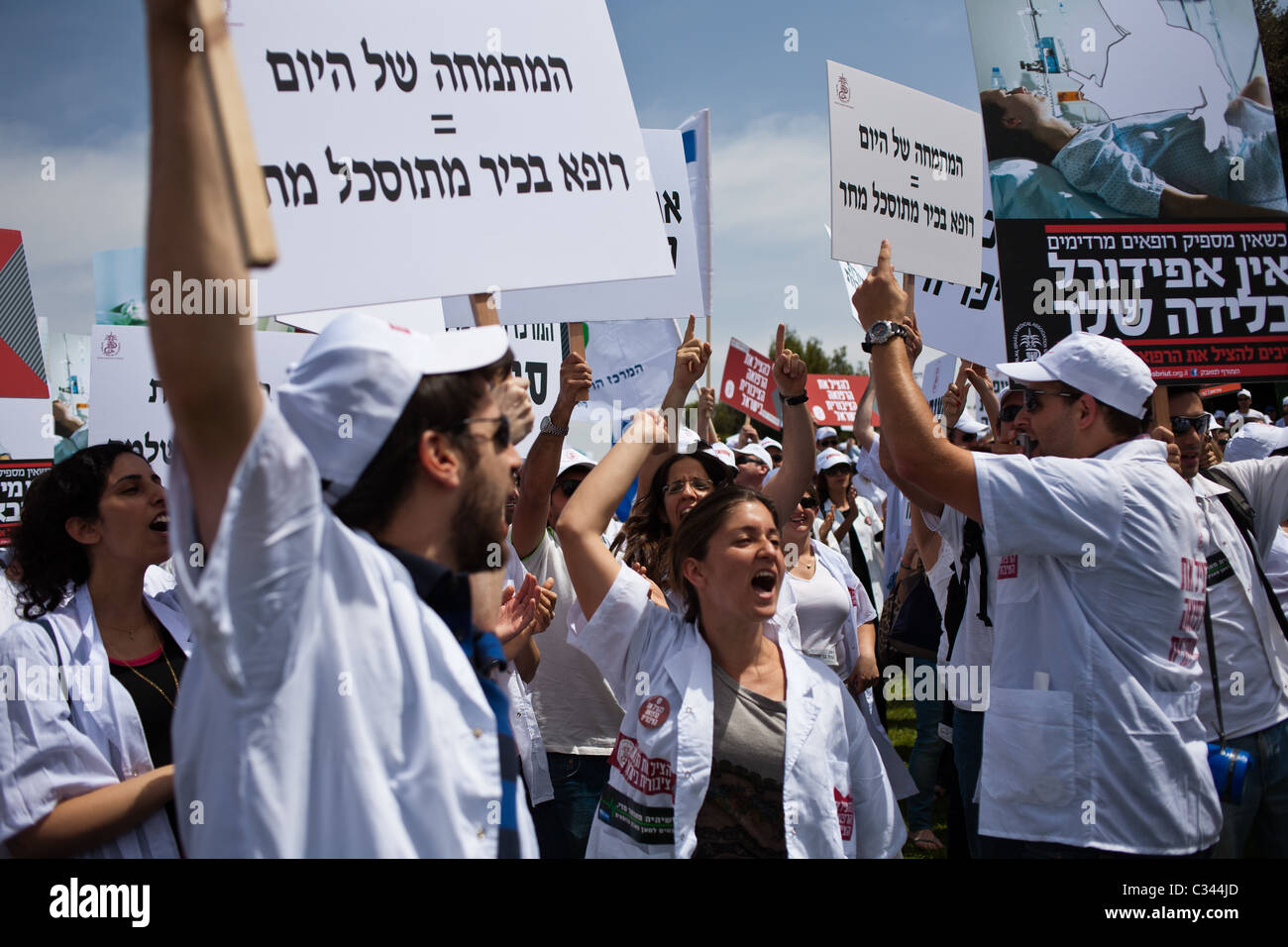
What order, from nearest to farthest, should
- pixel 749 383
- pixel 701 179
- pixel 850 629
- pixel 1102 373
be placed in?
pixel 1102 373 < pixel 850 629 < pixel 701 179 < pixel 749 383

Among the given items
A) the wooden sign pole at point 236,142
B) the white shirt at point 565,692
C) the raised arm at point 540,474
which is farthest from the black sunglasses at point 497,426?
the white shirt at point 565,692

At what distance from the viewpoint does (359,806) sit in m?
→ 1.34

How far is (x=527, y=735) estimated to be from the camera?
363 centimetres

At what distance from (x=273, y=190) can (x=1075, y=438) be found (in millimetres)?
2478

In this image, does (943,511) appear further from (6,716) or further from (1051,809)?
(6,716)

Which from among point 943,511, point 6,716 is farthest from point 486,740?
point 943,511

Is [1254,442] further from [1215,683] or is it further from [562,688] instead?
[562,688]

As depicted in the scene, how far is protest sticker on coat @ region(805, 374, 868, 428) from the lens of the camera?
15.4 metres

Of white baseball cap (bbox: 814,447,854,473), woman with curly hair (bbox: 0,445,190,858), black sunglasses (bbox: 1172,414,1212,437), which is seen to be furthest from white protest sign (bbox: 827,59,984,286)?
white baseball cap (bbox: 814,447,854,473)

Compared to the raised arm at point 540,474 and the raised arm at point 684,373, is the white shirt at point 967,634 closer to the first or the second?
the raised arm at point 684,373

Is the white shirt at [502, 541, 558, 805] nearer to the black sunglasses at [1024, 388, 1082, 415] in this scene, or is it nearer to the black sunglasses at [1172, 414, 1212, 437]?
the black sunglasses at [1024, 388, 1082, 415]

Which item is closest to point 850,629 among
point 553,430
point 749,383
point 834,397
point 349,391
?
point 553,430

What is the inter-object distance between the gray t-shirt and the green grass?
319cm

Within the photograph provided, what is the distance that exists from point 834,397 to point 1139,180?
11.7 meters
